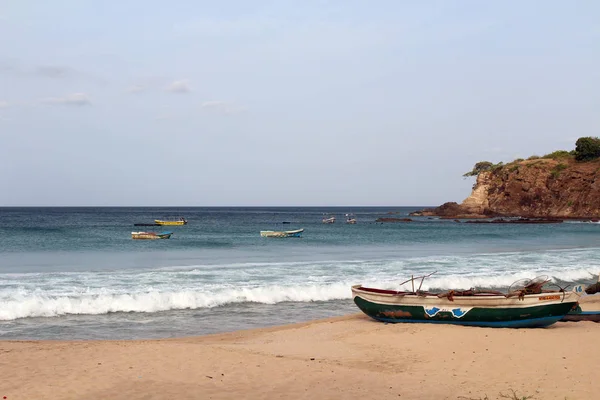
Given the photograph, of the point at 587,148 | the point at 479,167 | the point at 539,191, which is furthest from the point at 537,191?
the point at 479,167

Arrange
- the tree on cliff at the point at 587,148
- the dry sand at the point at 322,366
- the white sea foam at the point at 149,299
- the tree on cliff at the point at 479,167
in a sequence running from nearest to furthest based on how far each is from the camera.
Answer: the dry sand at the point at 322,366, the white sea foam at the point at 149,299, the tree on cliff at the point at 587,148, the tree on cliff at the point at 479,167

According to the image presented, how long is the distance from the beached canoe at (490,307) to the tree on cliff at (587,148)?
326 ft

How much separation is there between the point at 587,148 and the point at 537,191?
37.1 feet

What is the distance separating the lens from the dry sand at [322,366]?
9.40 m

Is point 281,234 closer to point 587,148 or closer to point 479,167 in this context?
point 587,148

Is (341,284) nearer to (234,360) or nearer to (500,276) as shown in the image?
(500,276)

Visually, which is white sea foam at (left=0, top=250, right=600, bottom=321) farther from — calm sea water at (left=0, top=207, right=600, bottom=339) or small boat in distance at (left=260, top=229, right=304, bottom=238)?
small boat in distance at (left=260, top=229, right=304, bottom=238)

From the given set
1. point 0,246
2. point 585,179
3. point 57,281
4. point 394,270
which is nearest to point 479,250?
point 394,270

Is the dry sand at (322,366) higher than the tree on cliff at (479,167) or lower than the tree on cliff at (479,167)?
lower

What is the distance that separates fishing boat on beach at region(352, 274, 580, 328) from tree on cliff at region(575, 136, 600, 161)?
325 ft

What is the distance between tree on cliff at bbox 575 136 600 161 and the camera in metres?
103

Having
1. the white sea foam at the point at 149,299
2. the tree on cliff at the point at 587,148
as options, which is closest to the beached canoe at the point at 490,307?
the white sea foam at the point at 149,299

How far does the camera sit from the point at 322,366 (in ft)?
36.6

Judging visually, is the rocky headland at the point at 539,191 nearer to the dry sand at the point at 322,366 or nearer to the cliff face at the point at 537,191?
the cliff face at the point at 537,191
